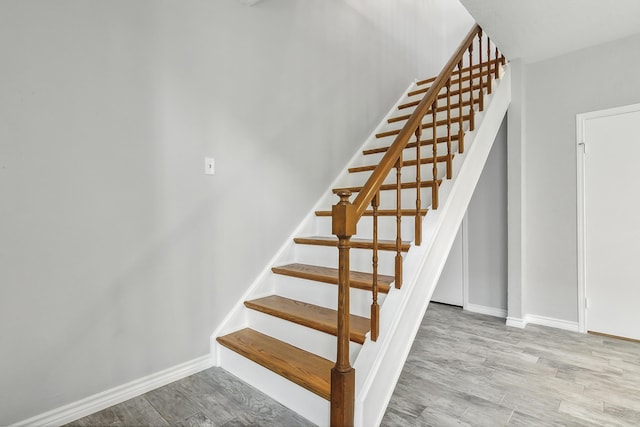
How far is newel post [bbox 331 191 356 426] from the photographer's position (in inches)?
53.5

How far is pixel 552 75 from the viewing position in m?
2.88

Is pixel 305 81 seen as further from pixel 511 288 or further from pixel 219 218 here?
pixel 511 288

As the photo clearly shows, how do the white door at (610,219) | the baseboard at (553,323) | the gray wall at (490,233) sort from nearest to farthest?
the white door at (610,219), the baseboard at (553,323), the gray wall at (490,233)

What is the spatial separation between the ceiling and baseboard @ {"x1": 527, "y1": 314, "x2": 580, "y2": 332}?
2277 millimetres

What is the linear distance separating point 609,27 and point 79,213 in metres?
3.63

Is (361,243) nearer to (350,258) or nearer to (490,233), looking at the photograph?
(350,258)

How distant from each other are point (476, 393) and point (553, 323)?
1578 mm

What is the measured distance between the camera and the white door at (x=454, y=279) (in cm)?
346

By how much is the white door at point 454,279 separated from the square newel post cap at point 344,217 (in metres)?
2.47

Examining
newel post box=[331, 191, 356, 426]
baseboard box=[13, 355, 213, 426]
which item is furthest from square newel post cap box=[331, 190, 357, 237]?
baseboard box=[13, 355, 213, 426]

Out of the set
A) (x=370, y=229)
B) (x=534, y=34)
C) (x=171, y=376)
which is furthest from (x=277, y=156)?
(x=534, y=34)

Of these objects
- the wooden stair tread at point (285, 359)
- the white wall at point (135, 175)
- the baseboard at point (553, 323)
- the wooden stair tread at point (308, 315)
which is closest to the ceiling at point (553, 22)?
the white wall at point (135, 175)

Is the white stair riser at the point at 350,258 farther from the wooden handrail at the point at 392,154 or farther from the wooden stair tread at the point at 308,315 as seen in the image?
the wooden handrail at the point at 392,154

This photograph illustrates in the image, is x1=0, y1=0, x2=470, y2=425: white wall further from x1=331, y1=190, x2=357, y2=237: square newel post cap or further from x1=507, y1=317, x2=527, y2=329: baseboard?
x1=507, y1=317, x2=527, y2=329: baseboard
